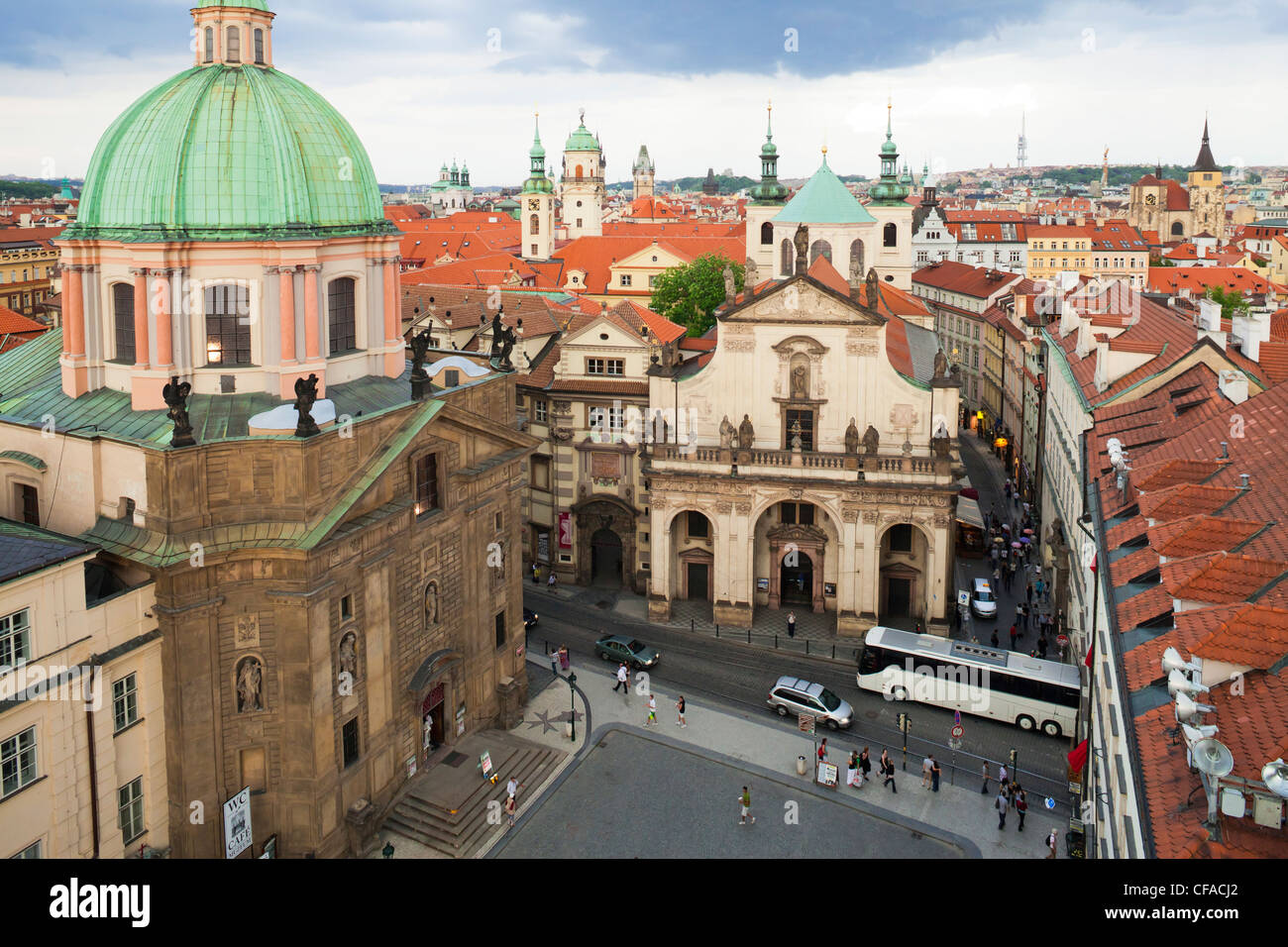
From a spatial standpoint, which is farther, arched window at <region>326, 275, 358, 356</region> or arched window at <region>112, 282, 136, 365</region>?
arched window at <region>326, 275, 358, 356</region>

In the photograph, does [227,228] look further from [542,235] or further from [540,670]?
[542,235]

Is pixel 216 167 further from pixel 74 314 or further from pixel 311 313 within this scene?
pixel 74 314

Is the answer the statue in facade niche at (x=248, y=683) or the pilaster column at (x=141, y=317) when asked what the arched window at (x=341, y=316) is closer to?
the pilaster column at (x=141, y=317)

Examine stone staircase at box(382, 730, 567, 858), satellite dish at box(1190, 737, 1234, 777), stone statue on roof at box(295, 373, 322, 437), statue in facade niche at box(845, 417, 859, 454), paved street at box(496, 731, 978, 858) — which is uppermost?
stone statue on roof at box(295, 373, 322, 437)

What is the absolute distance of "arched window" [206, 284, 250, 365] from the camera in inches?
1462

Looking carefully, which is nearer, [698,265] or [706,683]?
[706,683]

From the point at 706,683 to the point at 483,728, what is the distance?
10.9m

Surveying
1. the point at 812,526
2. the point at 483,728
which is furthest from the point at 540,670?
the point at 812,526

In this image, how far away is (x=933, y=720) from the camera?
155 ft

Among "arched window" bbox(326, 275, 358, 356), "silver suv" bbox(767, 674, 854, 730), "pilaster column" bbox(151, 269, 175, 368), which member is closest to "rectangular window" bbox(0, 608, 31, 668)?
"pilaster column" bbox(151, 269, 175, 368)

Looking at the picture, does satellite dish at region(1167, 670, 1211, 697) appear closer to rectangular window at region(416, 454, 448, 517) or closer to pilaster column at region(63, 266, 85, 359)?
rectangular window at region(416, 454, 448, 517)

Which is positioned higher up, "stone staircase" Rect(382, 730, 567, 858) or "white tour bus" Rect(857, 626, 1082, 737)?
"white tour bus" Rect(857, 626, 1082, 737)

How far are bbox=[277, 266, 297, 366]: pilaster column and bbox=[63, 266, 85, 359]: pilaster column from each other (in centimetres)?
694
